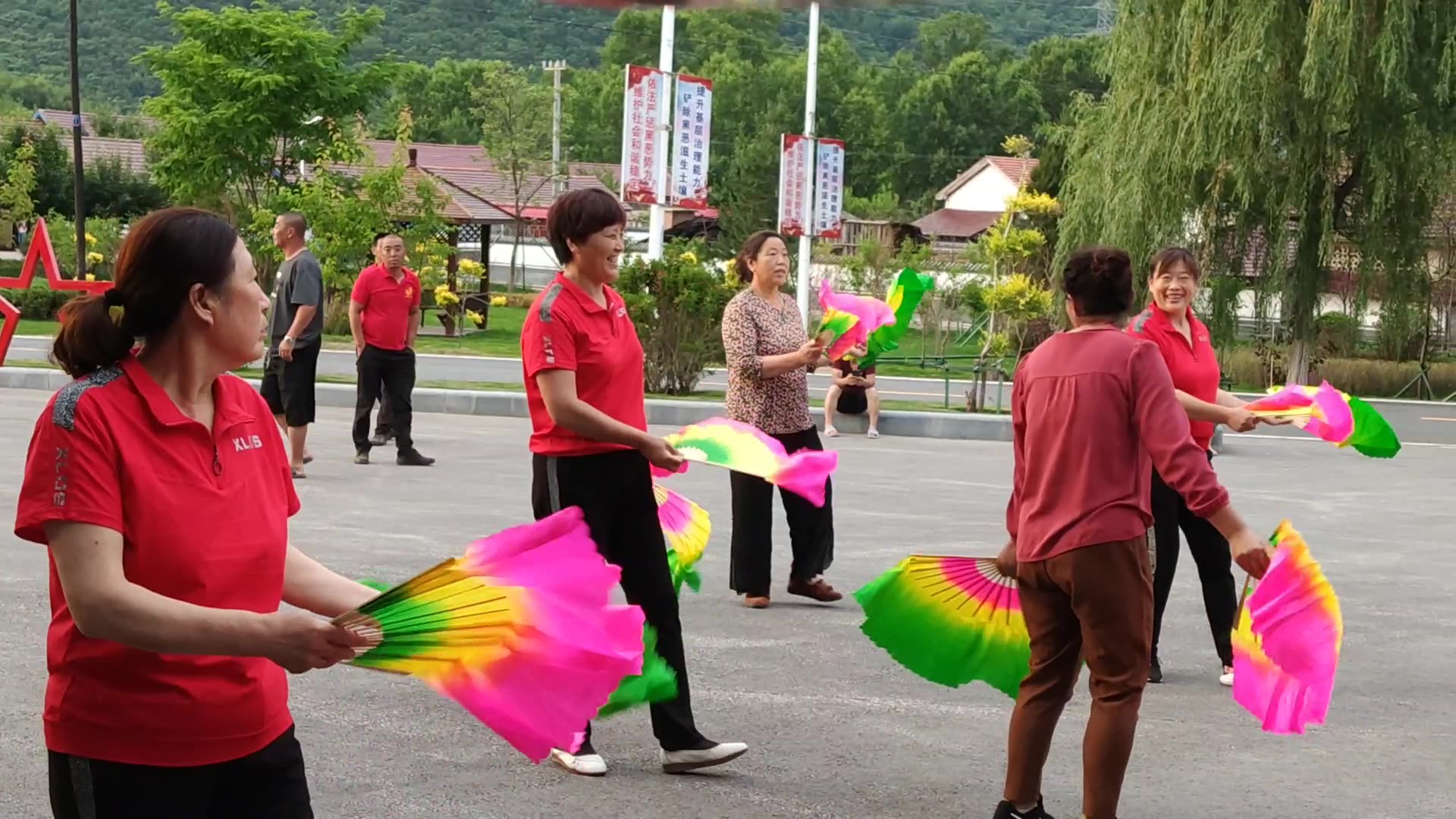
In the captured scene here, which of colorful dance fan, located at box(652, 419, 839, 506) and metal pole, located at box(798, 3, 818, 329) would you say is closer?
colorful dance fan, located at box(652, 419, 839, 506)

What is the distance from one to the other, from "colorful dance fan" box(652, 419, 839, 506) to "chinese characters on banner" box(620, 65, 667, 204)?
61.3 feet

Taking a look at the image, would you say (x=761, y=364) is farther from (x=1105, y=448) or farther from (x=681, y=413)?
(x=681, y=413)

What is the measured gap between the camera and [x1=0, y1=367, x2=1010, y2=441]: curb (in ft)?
64.3

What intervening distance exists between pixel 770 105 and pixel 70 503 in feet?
308

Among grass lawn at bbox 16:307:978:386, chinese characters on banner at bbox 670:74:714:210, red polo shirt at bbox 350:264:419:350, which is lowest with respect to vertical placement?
grass lawn at bbox 16:307:978:386

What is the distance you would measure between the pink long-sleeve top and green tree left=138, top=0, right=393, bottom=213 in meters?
28.4

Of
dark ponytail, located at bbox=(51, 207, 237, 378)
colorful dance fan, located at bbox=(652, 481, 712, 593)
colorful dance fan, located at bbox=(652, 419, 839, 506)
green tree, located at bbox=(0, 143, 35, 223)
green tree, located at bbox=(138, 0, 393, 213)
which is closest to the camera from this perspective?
dark ponytail, located at bbox=(51, 207, 237, 378)

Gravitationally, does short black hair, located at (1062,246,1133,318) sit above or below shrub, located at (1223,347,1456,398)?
above

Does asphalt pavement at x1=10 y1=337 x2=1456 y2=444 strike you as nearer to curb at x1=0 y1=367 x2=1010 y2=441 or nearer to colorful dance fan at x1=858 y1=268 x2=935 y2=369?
curb at x1=0 y1=367 x2=1010 y2=441

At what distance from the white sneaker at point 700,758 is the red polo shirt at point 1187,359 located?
2328mm

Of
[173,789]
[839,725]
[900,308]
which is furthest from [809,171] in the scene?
[173,789]

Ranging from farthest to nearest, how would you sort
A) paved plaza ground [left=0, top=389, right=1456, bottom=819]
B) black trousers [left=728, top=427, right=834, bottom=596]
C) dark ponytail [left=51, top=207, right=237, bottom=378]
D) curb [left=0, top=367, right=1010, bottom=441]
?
curb [left=0, top=367, right=1010, bottom=441], black trousers [left=728, top=427, right=834, bottom=596], paved plaza ground [left=0, top=389, right=1456, bottom=819], dark ponytail [left=51, top=207, right=237, bottom=378]

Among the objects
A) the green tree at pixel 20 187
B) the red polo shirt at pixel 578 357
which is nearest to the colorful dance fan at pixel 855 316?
the red polo shirt at pixel 578 357

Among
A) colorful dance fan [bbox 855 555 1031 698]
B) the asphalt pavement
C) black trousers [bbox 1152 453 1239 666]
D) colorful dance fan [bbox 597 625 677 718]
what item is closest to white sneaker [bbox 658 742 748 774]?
colorful dance fan [bbox 597 625 677 718]
